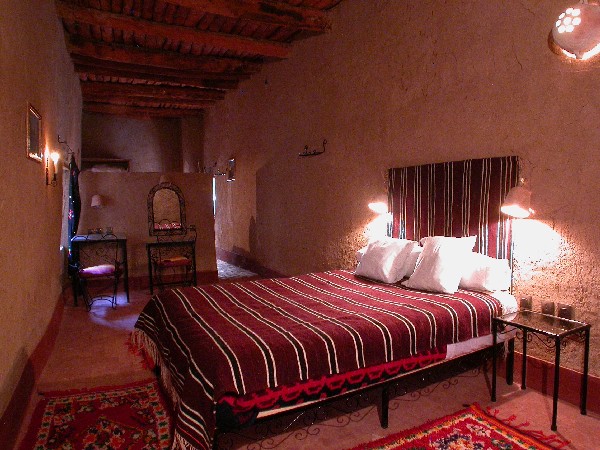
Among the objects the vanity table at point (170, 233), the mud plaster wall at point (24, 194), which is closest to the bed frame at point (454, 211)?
the mud plaster wall at point (24, 194)

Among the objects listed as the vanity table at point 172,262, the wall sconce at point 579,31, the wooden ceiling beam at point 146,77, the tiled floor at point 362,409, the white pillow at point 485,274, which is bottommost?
the tiled floor at point 362,409

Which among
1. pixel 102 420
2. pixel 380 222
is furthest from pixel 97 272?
pixel 380 222

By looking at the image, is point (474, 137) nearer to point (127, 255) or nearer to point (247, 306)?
point (247, 306)

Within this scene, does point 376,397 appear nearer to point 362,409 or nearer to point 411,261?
point 362,409

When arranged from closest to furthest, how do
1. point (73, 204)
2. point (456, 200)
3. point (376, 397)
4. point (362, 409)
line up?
point (362, 409), point (376, 397), point (456, 200), point (73, 204)

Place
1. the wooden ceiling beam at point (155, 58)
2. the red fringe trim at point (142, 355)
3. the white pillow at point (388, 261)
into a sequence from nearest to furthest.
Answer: the red fringe trim at point (142, 355)
the white pillow at point (388, 261)
the wooden ceiling beam at point (155, 58)

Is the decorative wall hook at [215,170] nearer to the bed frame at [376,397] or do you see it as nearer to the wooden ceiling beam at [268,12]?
the wooden ceiling beam at [268,12]

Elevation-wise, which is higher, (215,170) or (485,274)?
(215,170)

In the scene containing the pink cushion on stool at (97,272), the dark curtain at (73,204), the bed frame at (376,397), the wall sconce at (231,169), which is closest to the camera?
the bed frame at (376,397)

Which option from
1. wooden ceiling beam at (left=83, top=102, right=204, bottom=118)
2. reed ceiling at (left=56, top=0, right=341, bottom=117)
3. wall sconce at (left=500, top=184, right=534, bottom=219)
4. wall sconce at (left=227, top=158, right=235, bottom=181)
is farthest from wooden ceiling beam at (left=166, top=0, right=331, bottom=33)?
wooden ceiling beam at (left=83, top=102, right=204, bottom=118)

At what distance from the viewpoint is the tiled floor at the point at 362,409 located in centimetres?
241

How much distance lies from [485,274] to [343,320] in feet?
4.19

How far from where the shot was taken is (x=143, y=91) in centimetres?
757

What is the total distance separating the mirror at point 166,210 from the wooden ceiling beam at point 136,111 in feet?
11.3
